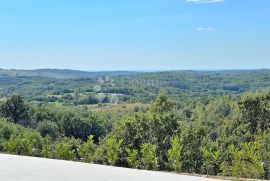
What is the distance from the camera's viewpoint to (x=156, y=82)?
15338 cm

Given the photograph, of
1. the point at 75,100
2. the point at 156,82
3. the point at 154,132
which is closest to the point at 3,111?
the point at 154,132

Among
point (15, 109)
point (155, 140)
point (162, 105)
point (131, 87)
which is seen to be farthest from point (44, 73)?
point (155, 140)

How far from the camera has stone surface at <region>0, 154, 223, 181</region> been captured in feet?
17.0

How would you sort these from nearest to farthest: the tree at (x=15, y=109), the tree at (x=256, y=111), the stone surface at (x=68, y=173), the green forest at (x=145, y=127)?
1. the stone surface at (x=68, y=173)
2. the green forest at (x=145, y=127)
3. the tree at (x=256, y=111)
4. the tree at (x=15, y=109)

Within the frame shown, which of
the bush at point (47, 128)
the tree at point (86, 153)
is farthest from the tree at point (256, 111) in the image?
the bush at point (47, 128)

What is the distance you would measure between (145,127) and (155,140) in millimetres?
2985

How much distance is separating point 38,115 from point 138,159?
1809 inches

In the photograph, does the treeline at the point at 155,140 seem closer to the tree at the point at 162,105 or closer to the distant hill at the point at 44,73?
the tree at the point at 162,105

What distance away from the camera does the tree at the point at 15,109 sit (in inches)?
1822

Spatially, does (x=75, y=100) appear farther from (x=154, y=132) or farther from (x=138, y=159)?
(x=138, y=159)

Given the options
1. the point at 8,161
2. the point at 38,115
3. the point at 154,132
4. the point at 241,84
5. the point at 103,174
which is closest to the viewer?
the point at 103,174

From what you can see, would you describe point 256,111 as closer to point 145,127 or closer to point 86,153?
point 145,127

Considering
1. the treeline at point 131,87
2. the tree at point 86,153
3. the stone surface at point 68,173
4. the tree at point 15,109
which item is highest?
the stone surface at point 68,173

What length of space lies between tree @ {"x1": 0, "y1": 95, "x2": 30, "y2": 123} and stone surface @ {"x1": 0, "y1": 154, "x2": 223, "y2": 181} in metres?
41.7
